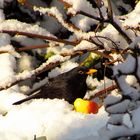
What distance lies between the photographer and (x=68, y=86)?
2.17m

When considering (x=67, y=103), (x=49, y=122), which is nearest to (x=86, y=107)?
(x=67, y=103)

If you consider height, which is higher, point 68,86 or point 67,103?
point 67,103

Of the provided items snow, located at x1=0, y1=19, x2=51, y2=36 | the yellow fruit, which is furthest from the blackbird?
the yellow fruit

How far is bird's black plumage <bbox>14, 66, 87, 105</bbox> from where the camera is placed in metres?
2.03

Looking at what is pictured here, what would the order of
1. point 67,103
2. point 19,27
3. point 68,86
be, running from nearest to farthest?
point 67,103
point 19,27
point 68,86

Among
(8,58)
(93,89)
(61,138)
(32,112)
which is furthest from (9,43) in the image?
(61,138)

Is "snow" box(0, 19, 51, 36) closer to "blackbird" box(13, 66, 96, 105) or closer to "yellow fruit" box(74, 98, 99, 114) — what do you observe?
"blackbird" box(13, 66, 96, 105)

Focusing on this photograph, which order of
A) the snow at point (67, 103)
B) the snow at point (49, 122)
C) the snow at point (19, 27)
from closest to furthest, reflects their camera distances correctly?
the snow at point (67, 103)
the snow at point (49, 122)
the snow at point (19, 27)

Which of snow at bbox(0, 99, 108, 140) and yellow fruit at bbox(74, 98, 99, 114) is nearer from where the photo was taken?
snow at bbox(0, 99, 108, 140)

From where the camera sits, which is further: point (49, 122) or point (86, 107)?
point (86, 107)

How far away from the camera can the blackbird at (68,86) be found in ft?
6.66

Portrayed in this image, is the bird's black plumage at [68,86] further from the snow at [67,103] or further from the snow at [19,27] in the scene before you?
the snow at [19,27]

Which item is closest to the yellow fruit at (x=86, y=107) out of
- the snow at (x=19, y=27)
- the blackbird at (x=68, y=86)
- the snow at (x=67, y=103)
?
the snow at (x=67, y=103)

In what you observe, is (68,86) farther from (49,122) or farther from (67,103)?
(49,122)
